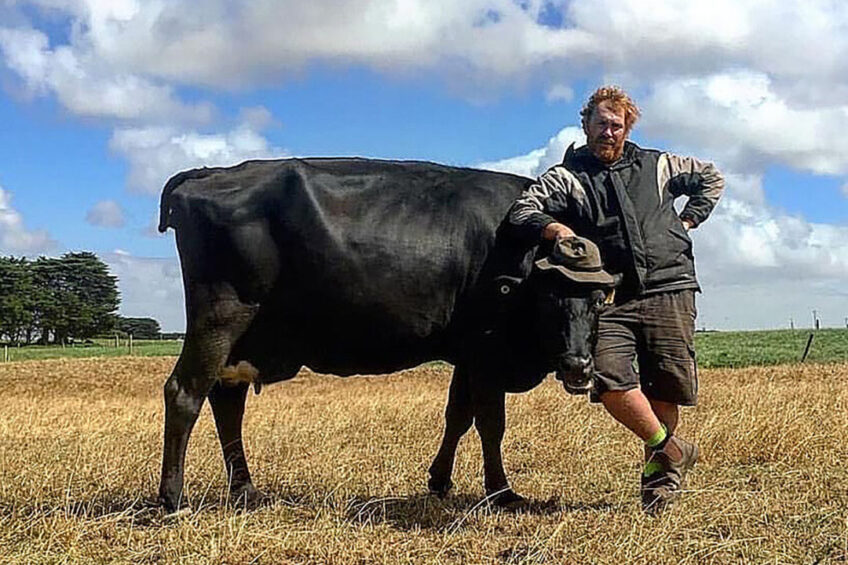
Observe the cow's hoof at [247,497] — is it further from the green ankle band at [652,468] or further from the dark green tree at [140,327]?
the dark green tree at [140,327]

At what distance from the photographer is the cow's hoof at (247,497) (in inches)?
258

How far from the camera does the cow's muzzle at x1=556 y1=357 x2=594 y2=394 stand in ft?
18.9

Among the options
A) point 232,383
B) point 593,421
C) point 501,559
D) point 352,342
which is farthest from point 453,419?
point 593,421

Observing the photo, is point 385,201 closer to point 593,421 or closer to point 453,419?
point 453,419

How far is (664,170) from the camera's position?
629 centimetres

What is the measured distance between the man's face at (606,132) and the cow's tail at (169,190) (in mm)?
2383

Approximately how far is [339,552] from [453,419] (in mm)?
1879

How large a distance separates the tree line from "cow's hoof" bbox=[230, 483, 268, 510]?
83197 millimetres

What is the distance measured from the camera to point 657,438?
6090 millimetres

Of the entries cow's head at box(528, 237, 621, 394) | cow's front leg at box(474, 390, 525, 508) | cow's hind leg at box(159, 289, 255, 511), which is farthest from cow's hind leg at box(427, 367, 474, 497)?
cow's hind leg at box(159, 289, 255, 511)

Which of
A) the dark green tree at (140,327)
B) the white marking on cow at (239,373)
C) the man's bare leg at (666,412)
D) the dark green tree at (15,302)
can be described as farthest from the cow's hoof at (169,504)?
the dark green tree at (140,327)

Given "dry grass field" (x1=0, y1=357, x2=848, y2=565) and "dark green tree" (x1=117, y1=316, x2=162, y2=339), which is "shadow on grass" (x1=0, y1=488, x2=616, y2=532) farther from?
"dark green tree" (x1=117, y1=316, x2=162, y2=339)

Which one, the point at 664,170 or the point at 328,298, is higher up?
the point at 664,170

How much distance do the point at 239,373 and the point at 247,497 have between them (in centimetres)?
83
